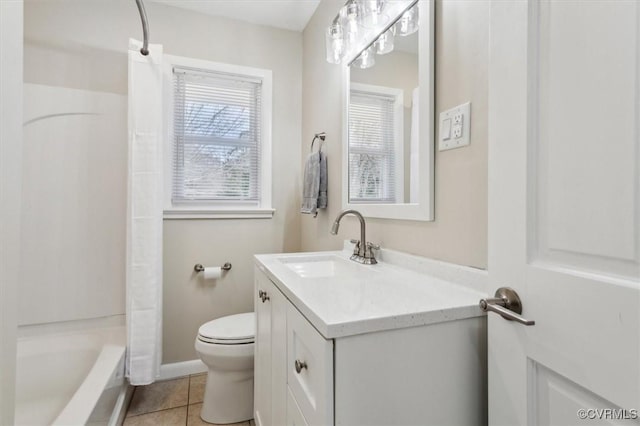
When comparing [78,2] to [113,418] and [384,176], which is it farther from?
[113,418]

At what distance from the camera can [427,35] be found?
1.10 meters

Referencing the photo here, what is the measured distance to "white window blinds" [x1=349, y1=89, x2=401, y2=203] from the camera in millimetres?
1359

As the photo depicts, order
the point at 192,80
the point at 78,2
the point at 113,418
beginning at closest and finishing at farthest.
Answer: the point at 113,418 → the point at 78,2 → the point at 192,80

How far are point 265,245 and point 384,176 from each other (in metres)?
1.24

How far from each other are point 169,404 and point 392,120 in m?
1.96

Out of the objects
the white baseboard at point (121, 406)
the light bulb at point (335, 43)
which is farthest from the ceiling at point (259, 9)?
the white baseboard at point (121, 406)

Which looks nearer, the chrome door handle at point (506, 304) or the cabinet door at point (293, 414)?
the chrome door handle at point (506, 304)

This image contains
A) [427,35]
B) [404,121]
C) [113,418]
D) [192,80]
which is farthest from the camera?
[192,80]

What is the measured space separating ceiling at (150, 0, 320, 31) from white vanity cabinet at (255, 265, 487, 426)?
2.07 meters

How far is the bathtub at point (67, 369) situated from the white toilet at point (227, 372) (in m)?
0.42

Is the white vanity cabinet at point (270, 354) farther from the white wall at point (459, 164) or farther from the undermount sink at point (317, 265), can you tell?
the white wall at point (459, 164)

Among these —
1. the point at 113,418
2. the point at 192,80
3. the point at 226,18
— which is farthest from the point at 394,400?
the point at 226,18

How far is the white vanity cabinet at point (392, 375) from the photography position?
2.16 ft

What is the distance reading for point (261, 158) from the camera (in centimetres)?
236
